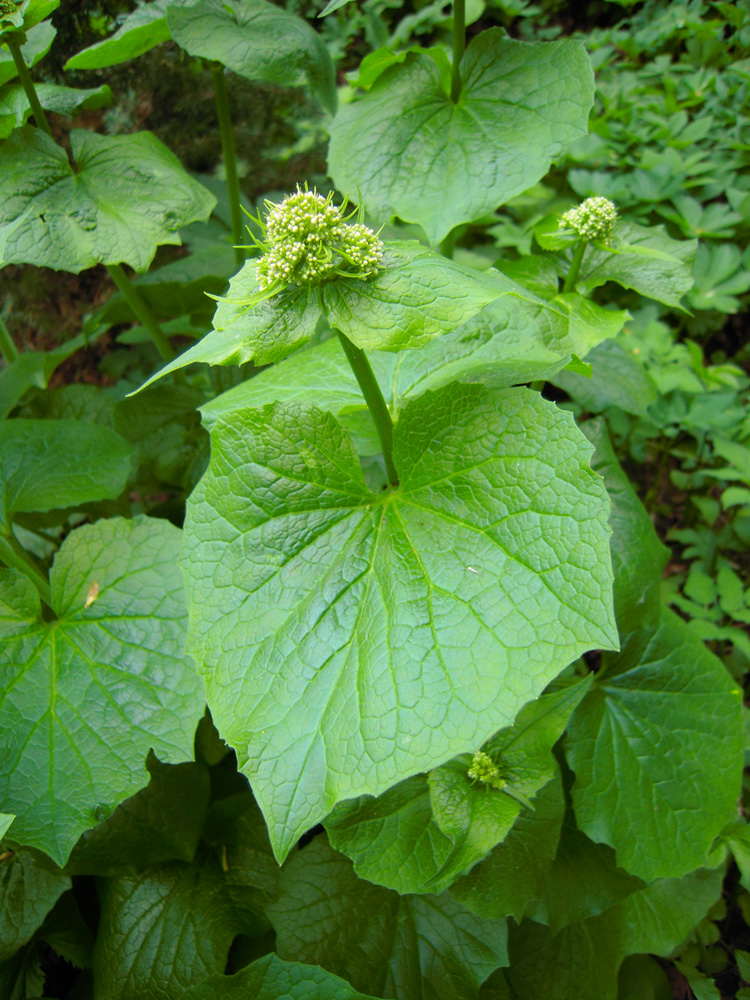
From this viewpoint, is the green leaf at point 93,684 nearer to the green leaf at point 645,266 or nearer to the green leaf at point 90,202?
the green leaf at point 90,202

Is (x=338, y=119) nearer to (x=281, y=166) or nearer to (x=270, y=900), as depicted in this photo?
(x=281, y=166)

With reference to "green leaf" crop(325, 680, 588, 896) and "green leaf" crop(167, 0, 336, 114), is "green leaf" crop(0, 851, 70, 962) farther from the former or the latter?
"green leaf" crop(167, 0, 336, 114)

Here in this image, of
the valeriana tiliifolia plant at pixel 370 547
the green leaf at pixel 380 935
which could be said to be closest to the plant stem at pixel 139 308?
the valeriana tiliifolia plant at pixel 370 547

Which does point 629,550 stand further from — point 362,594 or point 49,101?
point 49,101

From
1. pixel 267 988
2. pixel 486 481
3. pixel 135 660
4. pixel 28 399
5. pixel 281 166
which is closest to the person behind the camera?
pixel 486 481

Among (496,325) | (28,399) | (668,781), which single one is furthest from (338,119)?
(668,781)

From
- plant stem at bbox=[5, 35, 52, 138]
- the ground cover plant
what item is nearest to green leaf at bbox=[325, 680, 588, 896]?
the ground cover plant
